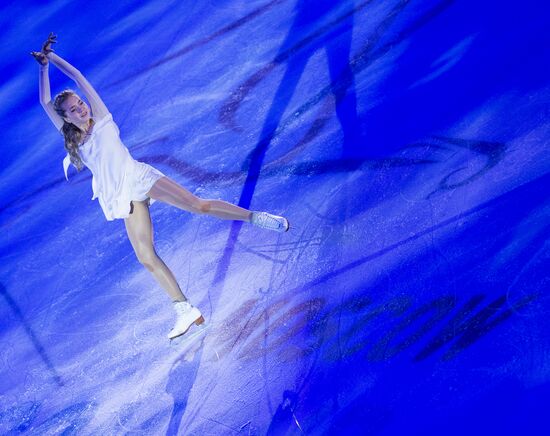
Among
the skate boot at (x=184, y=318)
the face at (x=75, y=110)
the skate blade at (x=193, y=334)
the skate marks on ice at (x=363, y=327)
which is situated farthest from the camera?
the skate blade at (x=193, y=334)

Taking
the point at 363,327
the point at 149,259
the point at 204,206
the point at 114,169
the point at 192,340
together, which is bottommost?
the point at 363,327

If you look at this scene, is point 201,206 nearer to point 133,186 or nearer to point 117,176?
point 133,186

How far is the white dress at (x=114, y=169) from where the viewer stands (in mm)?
4516

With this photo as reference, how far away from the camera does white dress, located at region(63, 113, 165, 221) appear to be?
14.8 feet

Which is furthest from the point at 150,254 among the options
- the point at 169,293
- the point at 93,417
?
the point at 93,417

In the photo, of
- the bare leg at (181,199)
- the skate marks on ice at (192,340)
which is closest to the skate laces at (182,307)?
the skate marks on ice at (192,340)

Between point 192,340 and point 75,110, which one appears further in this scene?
point 192,340

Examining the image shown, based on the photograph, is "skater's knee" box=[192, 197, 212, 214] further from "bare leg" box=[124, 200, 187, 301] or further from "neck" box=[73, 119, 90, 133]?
"neck" box=[73, 119, 90, 133]

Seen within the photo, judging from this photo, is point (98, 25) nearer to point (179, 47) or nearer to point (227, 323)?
Answer: point (179, 47)

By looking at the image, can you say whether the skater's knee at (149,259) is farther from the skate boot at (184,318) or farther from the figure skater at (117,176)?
the skate boot at (184,318)

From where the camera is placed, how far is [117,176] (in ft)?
14.8

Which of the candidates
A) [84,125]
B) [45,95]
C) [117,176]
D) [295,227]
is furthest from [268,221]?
[45,95]

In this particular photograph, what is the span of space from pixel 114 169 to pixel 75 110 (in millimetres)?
411

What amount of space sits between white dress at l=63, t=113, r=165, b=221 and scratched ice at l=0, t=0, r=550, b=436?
64 cm
